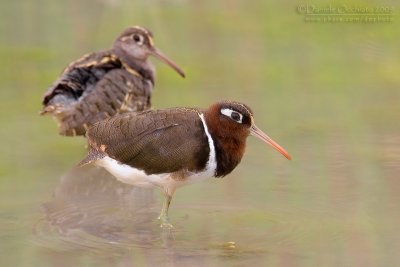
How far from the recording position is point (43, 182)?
846 cm

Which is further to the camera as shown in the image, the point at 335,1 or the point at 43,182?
the point at 335,1

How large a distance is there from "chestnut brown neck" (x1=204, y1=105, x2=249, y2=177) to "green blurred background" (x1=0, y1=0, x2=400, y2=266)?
440 mm

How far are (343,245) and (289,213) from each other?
0.75m

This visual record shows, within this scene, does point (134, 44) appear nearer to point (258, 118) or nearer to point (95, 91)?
point (95, 91)

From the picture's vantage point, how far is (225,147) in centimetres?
726

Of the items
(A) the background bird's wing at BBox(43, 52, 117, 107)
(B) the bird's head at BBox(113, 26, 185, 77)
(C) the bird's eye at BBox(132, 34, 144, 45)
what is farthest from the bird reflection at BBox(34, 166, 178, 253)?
(C) the bird's eye at BBox(132, 34, 144, 45)

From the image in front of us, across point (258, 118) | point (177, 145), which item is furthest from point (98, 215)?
point (258, 118)

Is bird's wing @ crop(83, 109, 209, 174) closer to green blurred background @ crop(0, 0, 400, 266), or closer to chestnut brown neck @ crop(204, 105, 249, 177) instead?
chestnut brown neck @ crop(204, 105, 249, 177)

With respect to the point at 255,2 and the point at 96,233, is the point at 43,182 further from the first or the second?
the point at 255,2

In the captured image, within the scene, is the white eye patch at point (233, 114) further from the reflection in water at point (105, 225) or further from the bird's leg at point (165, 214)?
the reflection in water at point (105, 225)

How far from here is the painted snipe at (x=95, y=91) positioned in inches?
368

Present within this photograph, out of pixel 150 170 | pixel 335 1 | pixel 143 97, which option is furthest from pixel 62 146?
pixel 335 1

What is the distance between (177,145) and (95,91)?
236 centimetres

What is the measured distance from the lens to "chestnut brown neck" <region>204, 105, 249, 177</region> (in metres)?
7.25
